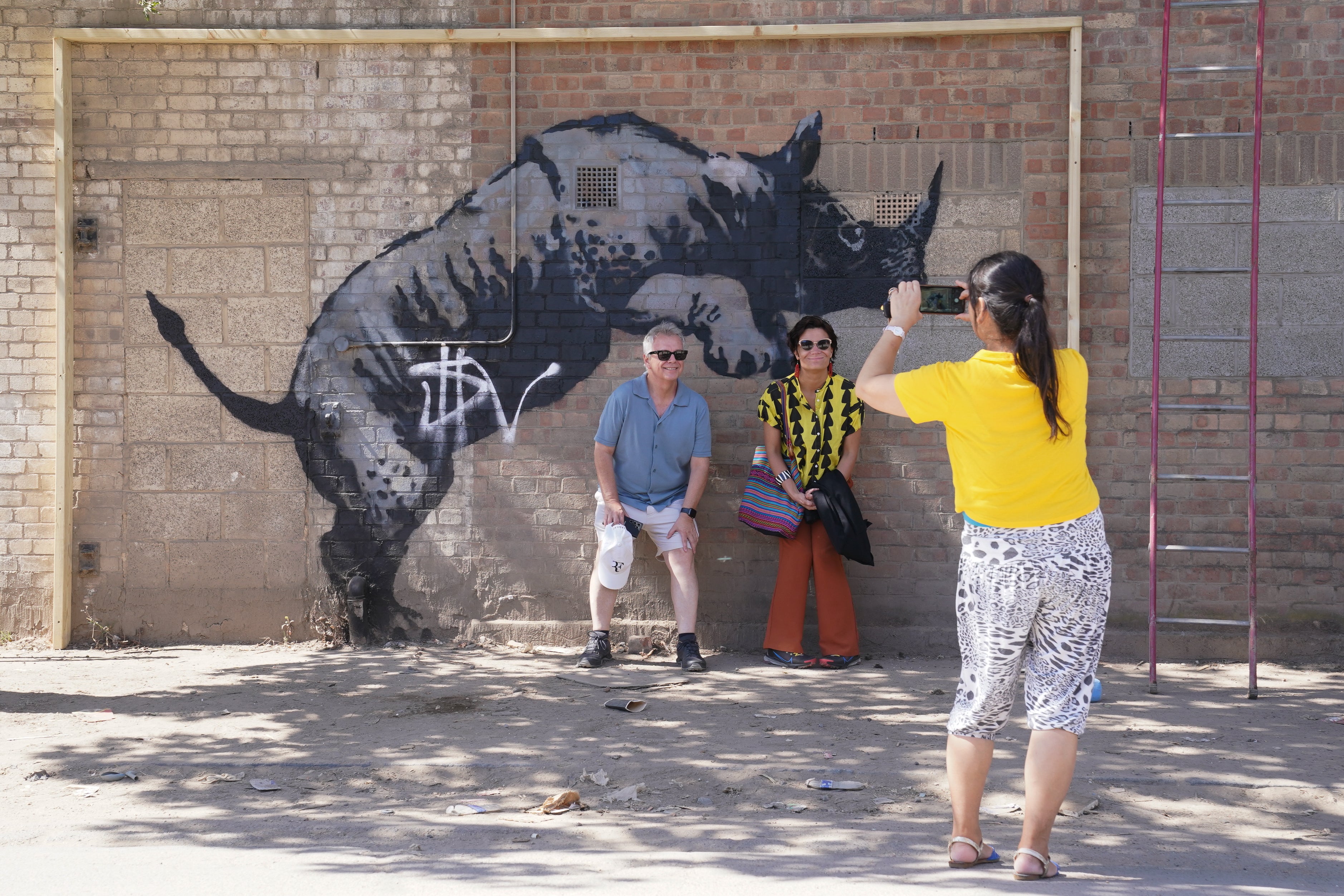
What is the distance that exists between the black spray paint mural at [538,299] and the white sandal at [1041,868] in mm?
3636

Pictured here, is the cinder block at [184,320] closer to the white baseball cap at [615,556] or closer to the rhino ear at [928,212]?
the white baseball cap at [615,556]

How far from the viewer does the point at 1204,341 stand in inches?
247

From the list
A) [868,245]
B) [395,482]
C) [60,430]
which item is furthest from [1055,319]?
[60,430]

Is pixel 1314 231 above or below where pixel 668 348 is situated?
above

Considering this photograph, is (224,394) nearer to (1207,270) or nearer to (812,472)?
(812,472)

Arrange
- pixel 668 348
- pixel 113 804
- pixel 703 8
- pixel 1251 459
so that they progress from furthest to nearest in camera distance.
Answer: pixel 703 8
pixel 668 348
pixel 1251 459
pixel 113 804

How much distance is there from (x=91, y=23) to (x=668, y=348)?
13.4ft

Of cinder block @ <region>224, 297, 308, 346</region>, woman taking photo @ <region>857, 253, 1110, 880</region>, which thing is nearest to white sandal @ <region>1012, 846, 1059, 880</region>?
woman taking photo @ <region>857, 253, 1110, 880</region>

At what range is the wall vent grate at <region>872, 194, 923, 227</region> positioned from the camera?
645cm

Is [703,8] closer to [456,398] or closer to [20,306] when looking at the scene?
[456,398]

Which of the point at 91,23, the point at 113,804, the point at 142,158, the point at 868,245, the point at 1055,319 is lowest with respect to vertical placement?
the point at 113,804

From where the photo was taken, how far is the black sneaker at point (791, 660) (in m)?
6.20

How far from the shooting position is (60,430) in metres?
6.64

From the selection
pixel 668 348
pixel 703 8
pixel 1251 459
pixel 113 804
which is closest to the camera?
pixel 113 804
